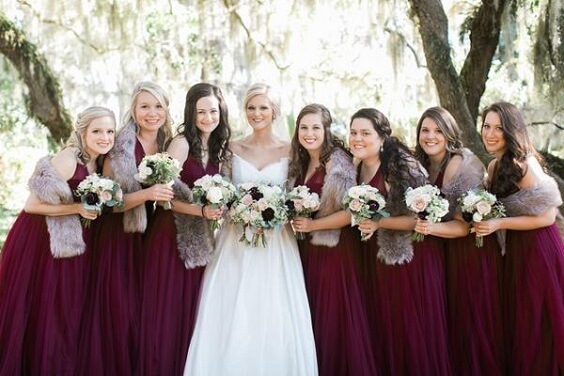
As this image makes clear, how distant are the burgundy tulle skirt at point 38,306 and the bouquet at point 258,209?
1.40 metres

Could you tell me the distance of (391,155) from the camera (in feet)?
20.4

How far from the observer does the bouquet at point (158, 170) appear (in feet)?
19.4

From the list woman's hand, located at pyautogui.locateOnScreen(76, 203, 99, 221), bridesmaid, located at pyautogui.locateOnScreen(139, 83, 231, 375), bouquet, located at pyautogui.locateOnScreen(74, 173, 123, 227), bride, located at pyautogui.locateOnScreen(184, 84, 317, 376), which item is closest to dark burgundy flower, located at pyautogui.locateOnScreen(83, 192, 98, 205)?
bouquet, located at pyautogui.locateOnScreen(74, 173, 123, 227)

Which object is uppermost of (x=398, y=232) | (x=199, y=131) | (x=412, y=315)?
(x=199, y=131)

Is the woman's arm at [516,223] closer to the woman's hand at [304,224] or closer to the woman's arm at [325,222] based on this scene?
the woman's arm at [325,222]

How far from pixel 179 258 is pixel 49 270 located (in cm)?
107

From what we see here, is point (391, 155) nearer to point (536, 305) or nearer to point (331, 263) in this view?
point (331, 263)

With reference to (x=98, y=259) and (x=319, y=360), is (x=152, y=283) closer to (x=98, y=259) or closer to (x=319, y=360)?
(x=98, y=259)

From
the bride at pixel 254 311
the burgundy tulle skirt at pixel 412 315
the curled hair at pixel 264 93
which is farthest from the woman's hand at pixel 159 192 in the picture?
the burgundy tulle skirt at pixel 412 315

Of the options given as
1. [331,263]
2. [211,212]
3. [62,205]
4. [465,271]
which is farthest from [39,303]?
[465,271]

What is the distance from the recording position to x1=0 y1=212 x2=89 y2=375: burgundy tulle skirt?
234 inches

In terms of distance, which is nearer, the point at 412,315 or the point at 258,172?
the point at 412,315

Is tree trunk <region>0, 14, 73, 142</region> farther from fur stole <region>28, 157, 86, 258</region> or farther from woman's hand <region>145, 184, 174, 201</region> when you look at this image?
woman's hand <region>145, 184, 174, 201</region>

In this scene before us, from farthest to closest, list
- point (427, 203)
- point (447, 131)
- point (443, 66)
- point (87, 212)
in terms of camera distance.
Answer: point (443, 66) < point (447, 131) < point (87, 212) < point (427, 203)
